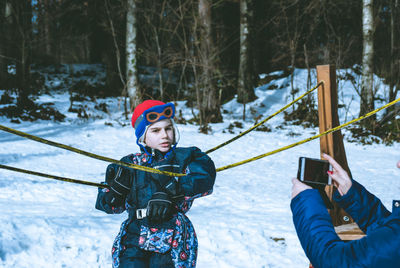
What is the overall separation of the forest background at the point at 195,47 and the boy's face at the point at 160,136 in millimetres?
7318

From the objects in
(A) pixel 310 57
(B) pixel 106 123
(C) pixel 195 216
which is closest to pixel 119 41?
(B) pixel 106 123

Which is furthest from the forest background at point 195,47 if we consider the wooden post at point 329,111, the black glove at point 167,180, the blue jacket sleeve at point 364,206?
the black glove at point 167,180

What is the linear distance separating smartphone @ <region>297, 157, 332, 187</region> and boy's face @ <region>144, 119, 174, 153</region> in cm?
82

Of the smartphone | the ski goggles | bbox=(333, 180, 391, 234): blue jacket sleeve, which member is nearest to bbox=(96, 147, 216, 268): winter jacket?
the ski goggles

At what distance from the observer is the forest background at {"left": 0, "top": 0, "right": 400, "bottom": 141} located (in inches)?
384

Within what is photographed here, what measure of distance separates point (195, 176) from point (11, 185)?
172 inches

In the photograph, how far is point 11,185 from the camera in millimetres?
4922

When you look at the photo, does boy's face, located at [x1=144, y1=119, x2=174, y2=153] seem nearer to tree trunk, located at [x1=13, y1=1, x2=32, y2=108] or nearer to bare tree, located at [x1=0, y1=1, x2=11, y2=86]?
tree trunk, located at [x1=13, y1=1, x2=32, y2=108]

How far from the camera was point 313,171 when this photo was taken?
1375 millimetres

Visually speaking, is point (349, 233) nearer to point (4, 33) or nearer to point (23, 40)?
point (23, 40)

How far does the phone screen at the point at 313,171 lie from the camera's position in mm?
1349

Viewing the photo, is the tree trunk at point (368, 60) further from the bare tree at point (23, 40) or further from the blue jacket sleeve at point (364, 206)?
the bare tree at point (23, 40)

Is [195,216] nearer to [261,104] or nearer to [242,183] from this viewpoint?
[242,183]

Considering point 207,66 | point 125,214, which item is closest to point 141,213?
point 125,214
